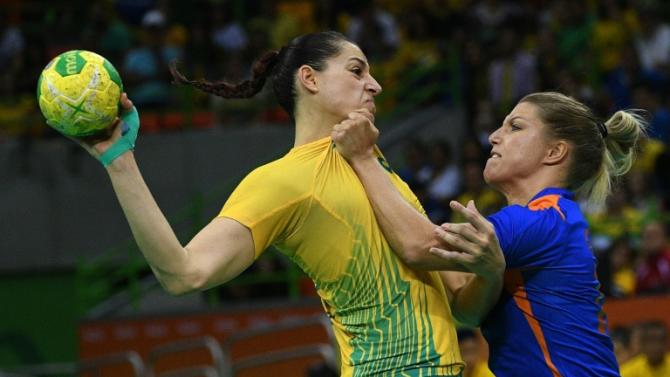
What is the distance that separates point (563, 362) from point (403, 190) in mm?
800

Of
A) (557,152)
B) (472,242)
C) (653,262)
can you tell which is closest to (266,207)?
(472,242)

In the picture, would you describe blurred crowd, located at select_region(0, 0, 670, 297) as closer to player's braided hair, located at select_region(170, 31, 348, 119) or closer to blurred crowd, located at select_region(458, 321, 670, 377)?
blurred crowd, located at select_region(458, 321, 670, 377)

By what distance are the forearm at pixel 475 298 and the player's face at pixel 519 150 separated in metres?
0.38

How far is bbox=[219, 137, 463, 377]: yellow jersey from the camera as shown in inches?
161

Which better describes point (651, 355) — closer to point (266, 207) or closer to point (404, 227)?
point (404, 227)

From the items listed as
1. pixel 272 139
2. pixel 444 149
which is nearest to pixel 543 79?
pixel 444 149

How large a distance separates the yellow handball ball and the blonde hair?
1.57m

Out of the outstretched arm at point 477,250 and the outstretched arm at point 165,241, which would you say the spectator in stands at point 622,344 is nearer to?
the outstretched arm at point 477,250

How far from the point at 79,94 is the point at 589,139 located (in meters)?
1.83

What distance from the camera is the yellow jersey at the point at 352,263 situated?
4078 millimetres

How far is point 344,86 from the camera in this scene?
4371 mm

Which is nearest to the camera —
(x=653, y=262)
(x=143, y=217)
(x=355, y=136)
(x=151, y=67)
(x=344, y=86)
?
(x=143, y=217)

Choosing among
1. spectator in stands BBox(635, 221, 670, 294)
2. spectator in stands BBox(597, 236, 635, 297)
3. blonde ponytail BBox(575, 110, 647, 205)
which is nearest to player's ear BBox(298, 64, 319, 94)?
blonde ponytail BBox(575, 110, 647, 205)

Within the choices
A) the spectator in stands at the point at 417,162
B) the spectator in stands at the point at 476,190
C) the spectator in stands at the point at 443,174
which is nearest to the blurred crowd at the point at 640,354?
the spectator in stands at the point at 476,190
